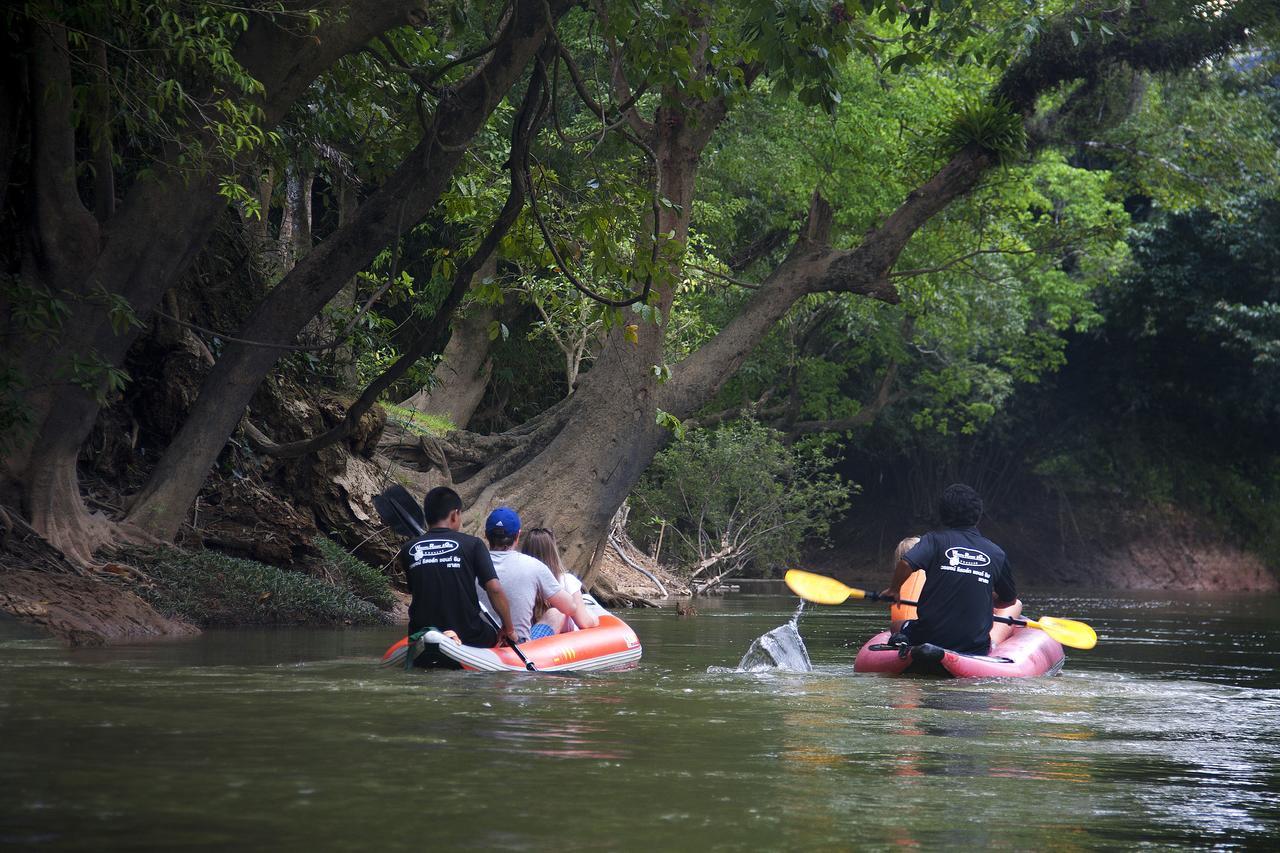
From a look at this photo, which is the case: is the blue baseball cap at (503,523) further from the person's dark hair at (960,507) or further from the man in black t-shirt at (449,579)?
the person's dark hair at (960,507)

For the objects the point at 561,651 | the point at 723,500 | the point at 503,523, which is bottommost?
the point at 561,651

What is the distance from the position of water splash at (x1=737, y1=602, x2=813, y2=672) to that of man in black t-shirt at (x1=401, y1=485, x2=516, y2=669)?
1954mm

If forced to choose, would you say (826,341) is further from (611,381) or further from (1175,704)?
(1175,704)

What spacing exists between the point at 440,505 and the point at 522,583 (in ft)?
3.08

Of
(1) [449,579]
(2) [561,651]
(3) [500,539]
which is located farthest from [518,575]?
(1) [449,579]

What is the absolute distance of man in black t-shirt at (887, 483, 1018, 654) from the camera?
1009 cm

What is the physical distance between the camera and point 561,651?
991 centimetres

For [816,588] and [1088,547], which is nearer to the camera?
[816,588]

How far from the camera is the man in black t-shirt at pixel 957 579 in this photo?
33.1 feet

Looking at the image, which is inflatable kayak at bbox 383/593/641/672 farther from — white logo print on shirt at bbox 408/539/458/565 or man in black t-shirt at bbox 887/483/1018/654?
man in black t-shirt at bbox 887/483/1018/654

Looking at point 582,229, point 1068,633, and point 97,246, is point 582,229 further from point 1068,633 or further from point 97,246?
point 1068,633

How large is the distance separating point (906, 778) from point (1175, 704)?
4.07 metres

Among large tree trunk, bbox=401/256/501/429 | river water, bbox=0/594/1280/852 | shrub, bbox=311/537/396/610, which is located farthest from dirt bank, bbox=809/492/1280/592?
river water, bbox=0/594/1280/852

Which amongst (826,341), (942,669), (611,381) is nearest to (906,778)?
(942,669)
